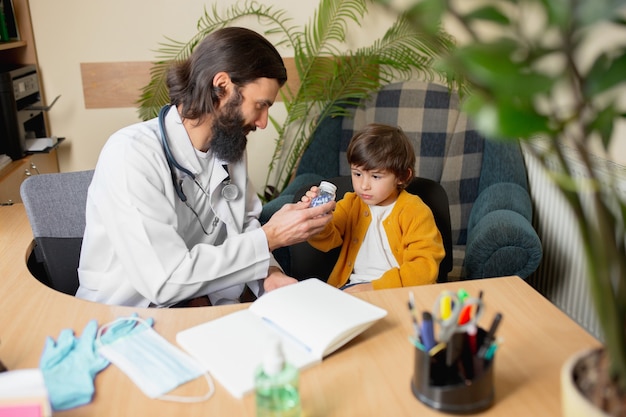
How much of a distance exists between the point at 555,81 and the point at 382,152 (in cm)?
137

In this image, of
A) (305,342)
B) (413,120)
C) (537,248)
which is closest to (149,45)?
(413,120)

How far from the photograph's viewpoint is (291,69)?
11.2ft

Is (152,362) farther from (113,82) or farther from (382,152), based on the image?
(113,82)

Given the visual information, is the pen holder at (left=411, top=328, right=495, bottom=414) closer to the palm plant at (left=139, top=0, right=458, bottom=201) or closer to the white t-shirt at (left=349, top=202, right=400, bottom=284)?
the white t-shirt at (left=349, top=202, right=400, bottom=284)

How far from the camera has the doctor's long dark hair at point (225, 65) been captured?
73.3 inches

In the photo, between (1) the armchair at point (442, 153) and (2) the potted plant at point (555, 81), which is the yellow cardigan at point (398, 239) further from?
(2) the potted plant at point (555, 81)

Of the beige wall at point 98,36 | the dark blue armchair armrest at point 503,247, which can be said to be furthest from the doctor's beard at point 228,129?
the beige wall at point 98,36

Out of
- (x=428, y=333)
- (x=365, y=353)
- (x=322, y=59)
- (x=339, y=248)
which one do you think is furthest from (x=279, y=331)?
(x=322, y=59)

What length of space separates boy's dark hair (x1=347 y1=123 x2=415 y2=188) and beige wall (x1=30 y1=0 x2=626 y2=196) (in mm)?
1487

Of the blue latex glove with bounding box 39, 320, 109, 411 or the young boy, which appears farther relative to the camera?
the young boy

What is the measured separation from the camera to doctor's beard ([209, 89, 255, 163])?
189 cm

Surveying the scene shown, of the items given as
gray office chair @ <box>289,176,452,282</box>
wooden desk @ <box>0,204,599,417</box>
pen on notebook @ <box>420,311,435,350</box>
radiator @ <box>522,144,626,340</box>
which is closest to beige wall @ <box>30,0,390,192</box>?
radiator @ <box>522,144,626,340</box>

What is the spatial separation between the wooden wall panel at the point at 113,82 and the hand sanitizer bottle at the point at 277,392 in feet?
8.56

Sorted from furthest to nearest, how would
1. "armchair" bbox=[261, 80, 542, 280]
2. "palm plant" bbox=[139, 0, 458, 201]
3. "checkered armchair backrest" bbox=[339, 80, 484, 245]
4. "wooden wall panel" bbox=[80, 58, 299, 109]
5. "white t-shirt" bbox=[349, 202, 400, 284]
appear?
"wooden wall panel" bbox=[80, 58, 299, 109] → "palm plant" bbox=[139, 0, 458, 201] → "checkered armchair backrest" bbox=[339, 80, 484, 245] → "armchair" bbox=[261, 80, 542, 280] → "white t-shirt" bbox=[349, 202, 400, 284]
